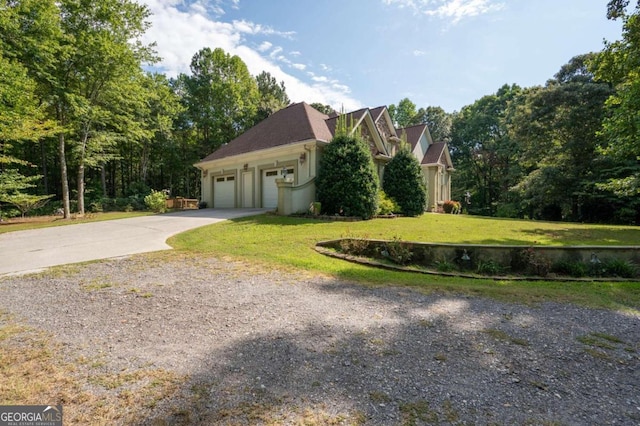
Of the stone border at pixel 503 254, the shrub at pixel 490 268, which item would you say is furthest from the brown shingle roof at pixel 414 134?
the shrub at pixel 490 268

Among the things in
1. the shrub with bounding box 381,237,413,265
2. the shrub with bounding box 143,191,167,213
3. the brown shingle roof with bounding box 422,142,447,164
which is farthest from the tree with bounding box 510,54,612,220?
the shrub with bounding box 143,191,167,213

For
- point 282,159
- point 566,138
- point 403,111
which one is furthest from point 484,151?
point 282,159

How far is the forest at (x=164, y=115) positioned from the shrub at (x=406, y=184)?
7.16 meters

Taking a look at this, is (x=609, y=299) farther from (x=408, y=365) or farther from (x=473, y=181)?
(x=473, y=181)

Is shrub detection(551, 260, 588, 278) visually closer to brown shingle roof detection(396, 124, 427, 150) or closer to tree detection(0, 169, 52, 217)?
brown shingle roof detection(396, 124, 427, 150)

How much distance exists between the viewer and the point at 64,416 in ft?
6.07

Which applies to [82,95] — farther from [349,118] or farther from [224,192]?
[349,118]

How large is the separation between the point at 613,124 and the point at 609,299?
8042 mm

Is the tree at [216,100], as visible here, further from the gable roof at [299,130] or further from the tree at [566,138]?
the tree at [566,138]

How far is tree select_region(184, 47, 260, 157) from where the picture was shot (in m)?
29.6

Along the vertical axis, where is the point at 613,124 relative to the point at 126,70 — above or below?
below

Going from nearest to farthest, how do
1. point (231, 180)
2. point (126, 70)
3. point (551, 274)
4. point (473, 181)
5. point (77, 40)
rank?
point (551, 274)
point (77, 40)
point (126, 70)
point (231, 180)
point (473, 181)

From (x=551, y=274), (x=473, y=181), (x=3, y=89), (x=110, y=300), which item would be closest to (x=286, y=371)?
(x=110, y=300)

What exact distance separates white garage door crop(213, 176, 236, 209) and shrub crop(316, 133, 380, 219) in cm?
760
